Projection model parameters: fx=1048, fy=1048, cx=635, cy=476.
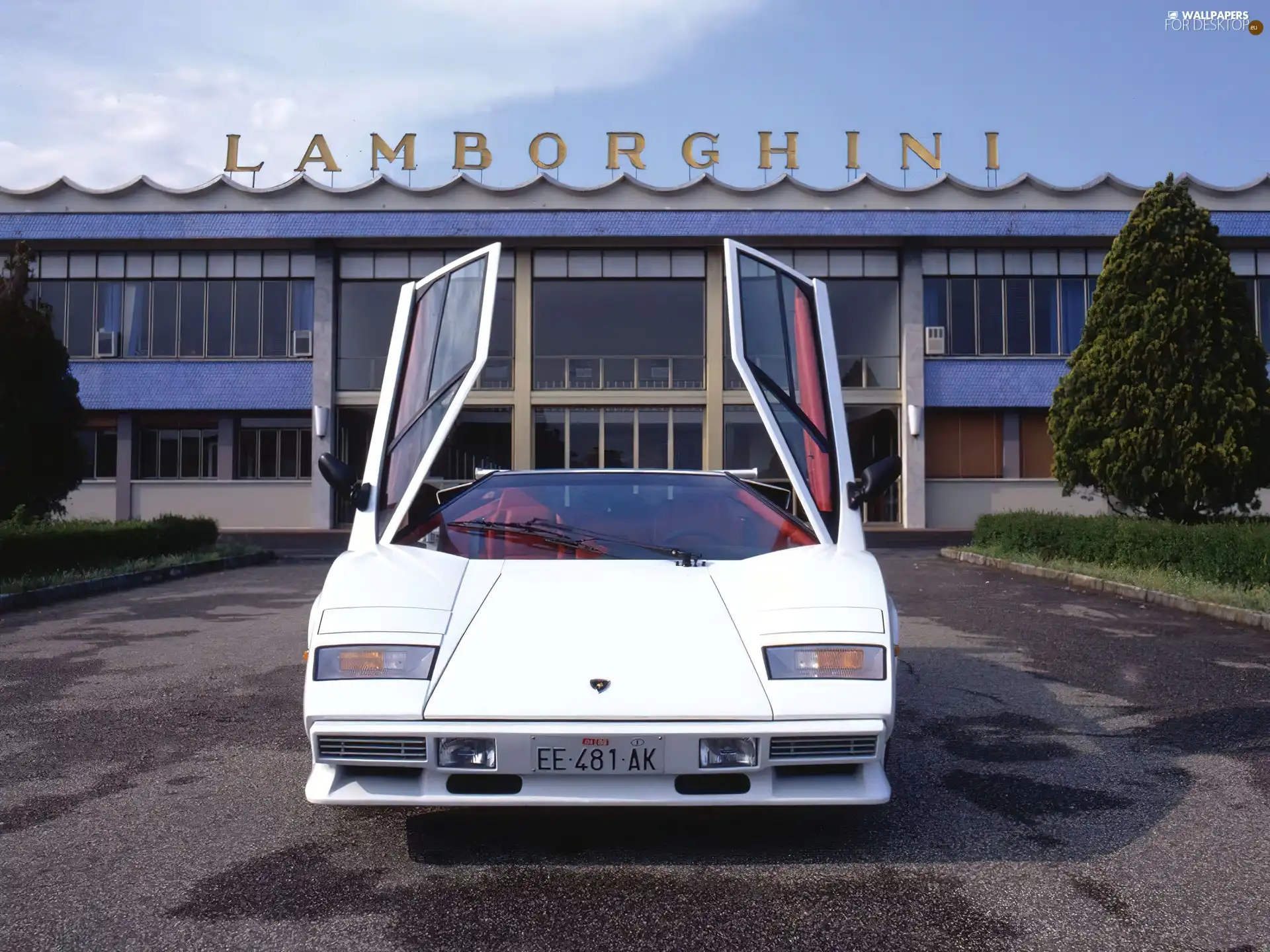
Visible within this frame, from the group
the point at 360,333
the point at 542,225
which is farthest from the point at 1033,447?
the point at 360,333

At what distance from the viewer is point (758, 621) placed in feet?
11.1

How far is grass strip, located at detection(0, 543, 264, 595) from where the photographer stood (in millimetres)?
10812

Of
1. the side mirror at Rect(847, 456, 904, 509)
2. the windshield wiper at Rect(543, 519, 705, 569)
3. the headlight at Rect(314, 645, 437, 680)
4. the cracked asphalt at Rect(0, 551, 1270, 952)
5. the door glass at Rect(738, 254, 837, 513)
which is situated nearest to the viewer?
the cracked asphalt at Rect(0, 551, 1270, 952)

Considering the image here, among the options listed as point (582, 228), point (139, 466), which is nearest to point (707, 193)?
point (582, 228)

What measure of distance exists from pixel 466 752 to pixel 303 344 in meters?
25.0

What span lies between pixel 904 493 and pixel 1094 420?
12.7 m

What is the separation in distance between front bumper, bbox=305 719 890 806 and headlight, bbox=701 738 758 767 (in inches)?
0.8

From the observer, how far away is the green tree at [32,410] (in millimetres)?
13523

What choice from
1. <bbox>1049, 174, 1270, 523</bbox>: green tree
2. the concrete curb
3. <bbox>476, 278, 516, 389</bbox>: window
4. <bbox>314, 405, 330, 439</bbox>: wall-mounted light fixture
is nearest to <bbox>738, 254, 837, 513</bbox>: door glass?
the concrete curb

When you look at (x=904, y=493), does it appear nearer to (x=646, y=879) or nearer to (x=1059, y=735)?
(x=1059, y=735)

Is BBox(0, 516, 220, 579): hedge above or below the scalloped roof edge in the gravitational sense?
below

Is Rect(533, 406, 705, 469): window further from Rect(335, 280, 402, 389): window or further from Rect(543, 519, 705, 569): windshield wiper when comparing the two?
Rect(543, 519, 705, 569): windshield wiper

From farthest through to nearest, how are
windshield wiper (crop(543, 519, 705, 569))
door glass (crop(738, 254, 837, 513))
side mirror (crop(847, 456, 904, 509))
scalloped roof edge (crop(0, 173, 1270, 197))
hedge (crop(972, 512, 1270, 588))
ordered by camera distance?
scalloped roof edge (crop(0, 173, 1270, 197))
hedge (crop(972, 512, 1270, 588))
door glass (crop(738, 254, 837, 513))
side mirror (crop(847, 456, 904, 509))
windshield wiper (crop(543, 519, 705, 569))

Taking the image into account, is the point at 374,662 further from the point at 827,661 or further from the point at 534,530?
the point at 827,661
